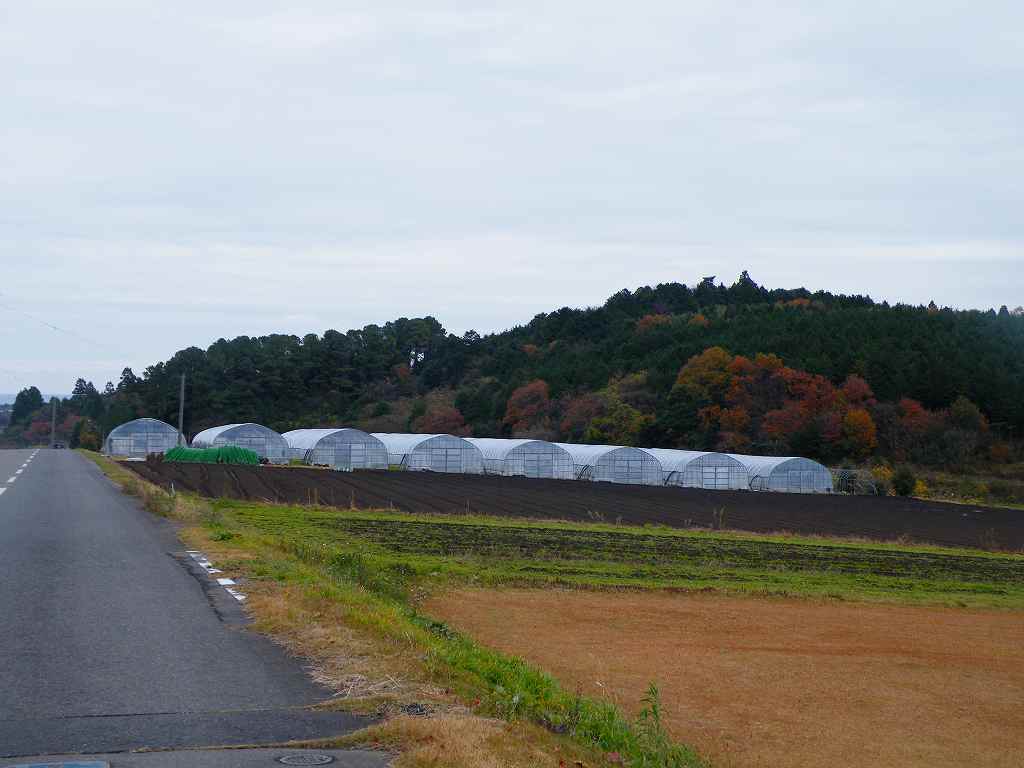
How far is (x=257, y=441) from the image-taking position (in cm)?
7669

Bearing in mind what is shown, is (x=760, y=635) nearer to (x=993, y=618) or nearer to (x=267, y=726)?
(x=993, y=618)

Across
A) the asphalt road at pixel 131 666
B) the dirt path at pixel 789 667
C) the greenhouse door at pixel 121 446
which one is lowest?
the dirt path at pixel 789 667

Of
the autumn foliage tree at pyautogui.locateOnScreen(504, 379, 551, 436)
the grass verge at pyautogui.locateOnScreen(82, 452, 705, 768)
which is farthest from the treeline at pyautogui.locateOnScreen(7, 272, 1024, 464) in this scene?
the grass verge at pyautogui.locateOnScreen(82, 452, 705, 768)

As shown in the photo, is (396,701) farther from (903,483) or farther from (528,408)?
(528,408)

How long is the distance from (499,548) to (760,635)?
10.9 metres

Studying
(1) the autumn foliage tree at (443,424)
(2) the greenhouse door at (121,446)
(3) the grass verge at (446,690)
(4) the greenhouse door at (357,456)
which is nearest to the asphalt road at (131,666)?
(3) the grass verge at (446,690)

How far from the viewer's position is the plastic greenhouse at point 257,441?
76312mm

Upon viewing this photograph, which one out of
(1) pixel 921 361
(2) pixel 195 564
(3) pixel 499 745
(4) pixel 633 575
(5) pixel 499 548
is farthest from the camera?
(1) pixel 921 361

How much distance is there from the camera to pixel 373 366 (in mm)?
131375

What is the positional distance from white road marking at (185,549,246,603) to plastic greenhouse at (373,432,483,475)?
5339cm

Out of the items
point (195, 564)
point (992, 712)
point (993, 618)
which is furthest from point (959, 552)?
point (195, 564)

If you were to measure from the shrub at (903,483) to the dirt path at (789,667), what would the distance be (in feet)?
151

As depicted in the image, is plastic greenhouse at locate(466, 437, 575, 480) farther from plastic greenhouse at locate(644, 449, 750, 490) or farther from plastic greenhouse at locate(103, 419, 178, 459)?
plastic greenhouse at locate(103, 419, 178, 459)

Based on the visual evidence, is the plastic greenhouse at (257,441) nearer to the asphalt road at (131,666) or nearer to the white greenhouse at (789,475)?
the white greenhouse at (789,475)
